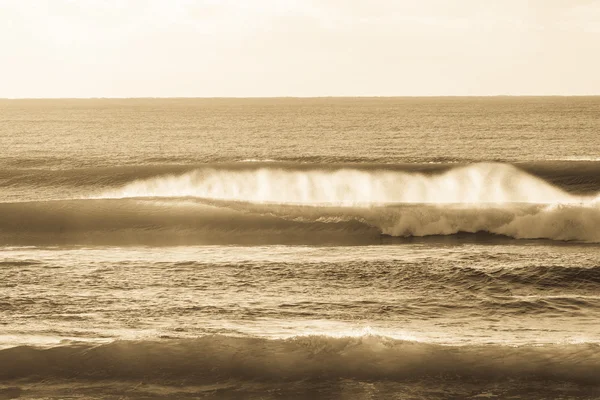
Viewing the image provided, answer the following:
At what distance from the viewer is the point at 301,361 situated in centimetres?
1050

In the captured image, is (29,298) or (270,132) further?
(270,132)

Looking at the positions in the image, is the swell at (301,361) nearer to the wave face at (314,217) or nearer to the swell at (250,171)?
the wave face at (314,217)

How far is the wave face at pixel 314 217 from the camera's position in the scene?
21.7 metres

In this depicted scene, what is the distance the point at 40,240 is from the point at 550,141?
4967cm

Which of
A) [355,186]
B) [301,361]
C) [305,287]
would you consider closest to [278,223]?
[305,287]

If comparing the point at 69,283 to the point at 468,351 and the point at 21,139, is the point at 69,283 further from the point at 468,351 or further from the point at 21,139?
the point at 21,139

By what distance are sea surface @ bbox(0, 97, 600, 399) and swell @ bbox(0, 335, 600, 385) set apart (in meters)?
0.03

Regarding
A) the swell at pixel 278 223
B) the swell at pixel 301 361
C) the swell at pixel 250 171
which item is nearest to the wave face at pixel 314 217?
the swell at pixel 278 223

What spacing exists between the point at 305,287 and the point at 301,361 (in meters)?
4.45

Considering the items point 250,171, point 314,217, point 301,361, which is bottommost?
point 301,361

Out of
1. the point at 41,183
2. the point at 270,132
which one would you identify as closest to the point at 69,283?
the point at 41,183

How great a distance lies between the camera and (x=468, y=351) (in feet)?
35.3

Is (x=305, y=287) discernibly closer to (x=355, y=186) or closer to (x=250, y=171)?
(x=355, y=186)

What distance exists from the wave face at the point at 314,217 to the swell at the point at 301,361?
1032 cm
